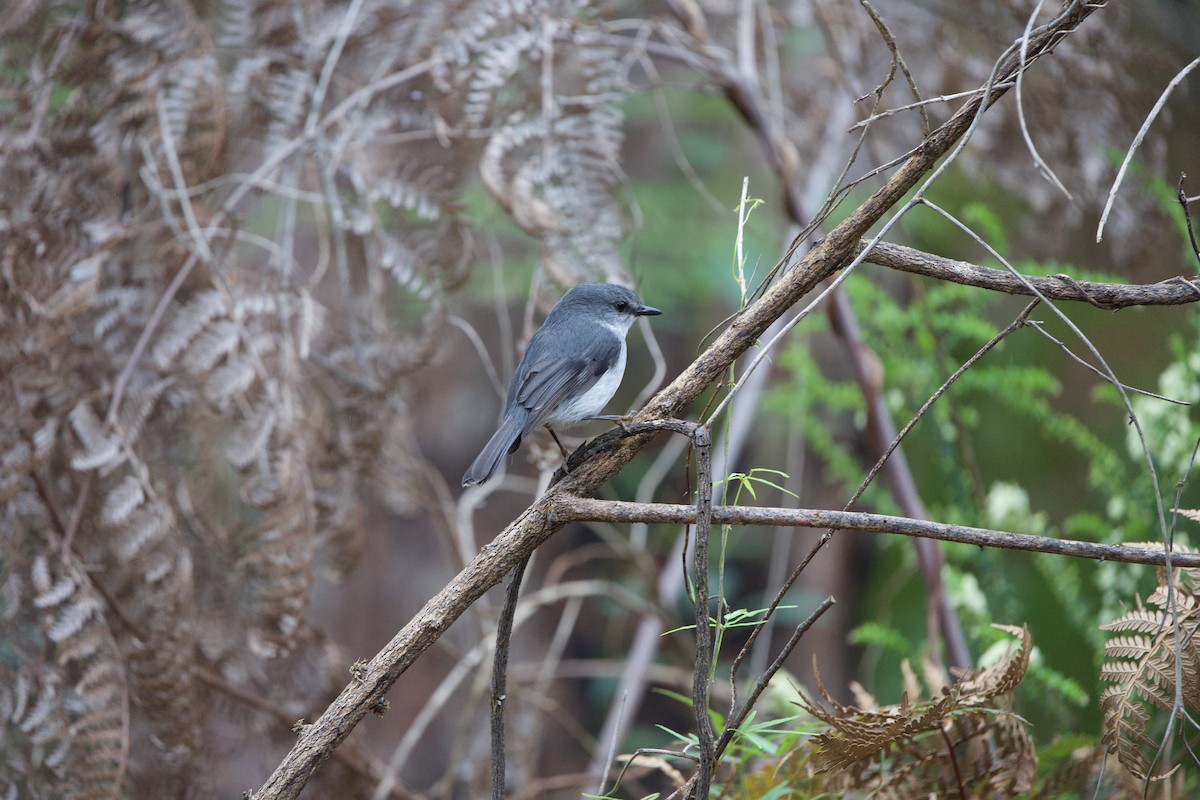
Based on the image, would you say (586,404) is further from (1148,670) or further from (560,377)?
(1148,670)

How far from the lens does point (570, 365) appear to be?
110 inches

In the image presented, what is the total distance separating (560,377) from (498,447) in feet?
1.15

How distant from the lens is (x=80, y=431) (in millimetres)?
2695

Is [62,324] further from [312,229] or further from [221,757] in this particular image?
[312,229]

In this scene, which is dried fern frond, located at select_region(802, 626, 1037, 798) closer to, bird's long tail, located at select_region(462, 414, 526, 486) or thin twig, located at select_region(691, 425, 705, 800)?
thin twig, located at select_region(691, 425, 705, 800)

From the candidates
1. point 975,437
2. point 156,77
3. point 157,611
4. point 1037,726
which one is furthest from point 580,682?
point 156,77

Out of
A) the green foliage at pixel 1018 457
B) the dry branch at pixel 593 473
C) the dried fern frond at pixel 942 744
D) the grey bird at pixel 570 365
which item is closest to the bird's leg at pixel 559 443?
the grey bird at pixel 570 365

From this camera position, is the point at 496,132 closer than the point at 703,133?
Yes

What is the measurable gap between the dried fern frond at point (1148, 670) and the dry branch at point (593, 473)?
0.74 m

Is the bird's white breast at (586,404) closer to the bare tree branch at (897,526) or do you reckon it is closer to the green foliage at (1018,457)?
the green foliage at (1018,457)

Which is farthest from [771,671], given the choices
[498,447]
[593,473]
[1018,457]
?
[1018,457]

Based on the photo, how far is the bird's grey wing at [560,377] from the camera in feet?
8.54

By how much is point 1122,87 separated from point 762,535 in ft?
12.2

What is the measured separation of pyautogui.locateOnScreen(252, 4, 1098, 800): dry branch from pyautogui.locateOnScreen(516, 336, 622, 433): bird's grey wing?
Answer: 3.23ft
